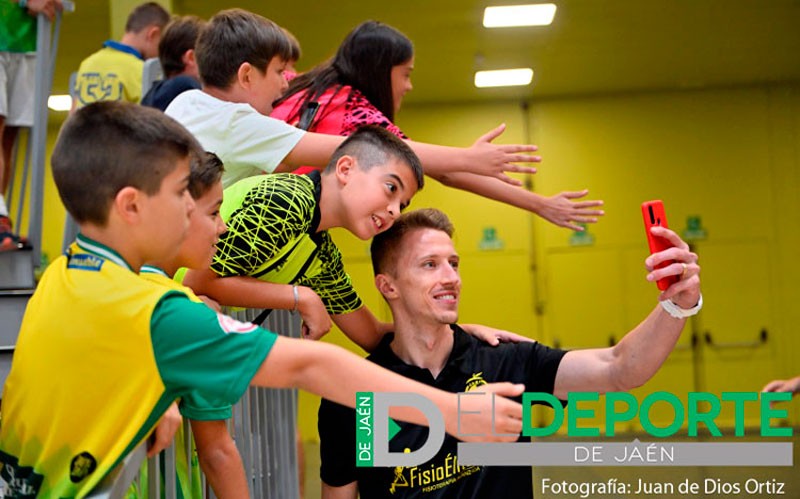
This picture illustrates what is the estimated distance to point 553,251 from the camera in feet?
35.4

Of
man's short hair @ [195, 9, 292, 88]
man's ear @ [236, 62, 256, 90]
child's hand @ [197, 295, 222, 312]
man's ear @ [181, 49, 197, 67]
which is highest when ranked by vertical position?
man's ear @ [181, 49, 197, 67]

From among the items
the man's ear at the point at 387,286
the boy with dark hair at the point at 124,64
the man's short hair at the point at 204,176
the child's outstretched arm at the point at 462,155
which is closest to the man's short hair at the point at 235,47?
the child's outstretched arm at the point at 462,155

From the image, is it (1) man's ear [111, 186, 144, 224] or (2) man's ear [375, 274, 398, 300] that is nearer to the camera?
(1) man's ear [111, 186, 144, 224]

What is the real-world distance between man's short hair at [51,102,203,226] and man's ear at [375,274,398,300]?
1.25m

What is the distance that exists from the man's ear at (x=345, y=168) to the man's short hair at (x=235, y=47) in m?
0.50

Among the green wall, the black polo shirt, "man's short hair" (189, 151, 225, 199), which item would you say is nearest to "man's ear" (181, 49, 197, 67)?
the black polo shirt

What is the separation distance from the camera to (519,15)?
7.43 m

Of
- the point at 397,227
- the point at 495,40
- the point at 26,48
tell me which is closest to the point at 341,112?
the point at 397,227

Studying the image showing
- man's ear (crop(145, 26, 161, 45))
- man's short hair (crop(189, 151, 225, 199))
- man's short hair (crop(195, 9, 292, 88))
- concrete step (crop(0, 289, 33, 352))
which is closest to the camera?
man's short hair (crop(189, 151, 225, 199))

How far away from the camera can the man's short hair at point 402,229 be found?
2.73 m

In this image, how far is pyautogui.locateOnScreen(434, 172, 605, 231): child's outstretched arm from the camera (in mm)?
2826

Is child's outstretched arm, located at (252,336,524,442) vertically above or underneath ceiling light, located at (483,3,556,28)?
underneath

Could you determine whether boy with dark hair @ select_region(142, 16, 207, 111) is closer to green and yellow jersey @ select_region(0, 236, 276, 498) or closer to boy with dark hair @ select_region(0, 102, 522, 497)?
boy with dark hair @ select_region(0, 102, 522, 497)

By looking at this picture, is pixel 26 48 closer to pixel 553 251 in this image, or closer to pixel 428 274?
pixel 428 274
